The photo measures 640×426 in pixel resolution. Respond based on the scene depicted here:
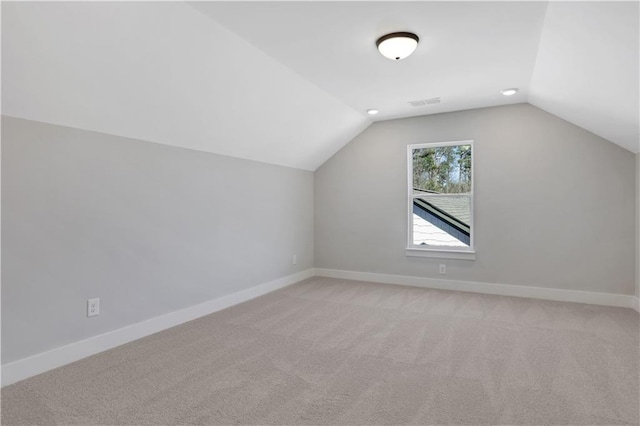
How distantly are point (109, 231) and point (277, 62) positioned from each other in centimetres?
202

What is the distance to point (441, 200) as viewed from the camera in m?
4.91

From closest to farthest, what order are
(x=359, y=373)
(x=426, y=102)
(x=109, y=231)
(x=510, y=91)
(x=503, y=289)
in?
(x=359, y=373) < (x=109, y=231) < (x=510, y=91) < (x=426, y=102) < (x=503, y=289)

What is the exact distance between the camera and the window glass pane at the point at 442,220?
4.76m

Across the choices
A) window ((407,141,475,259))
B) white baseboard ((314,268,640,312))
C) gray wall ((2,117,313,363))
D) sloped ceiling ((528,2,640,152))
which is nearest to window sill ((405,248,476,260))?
window ((407,141,475,259))

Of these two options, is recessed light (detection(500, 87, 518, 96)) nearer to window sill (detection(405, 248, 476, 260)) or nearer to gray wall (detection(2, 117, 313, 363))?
window sill (detection(405, 248, 476, 260))

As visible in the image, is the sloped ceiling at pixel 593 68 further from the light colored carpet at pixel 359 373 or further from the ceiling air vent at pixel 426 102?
the light colored carpet at pixel 359 373

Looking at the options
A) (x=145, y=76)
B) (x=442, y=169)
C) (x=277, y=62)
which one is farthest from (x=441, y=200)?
(x=145, y=76)

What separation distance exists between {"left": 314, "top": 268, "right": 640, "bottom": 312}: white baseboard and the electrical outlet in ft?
11.4

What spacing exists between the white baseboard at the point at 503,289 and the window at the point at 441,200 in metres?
0.38

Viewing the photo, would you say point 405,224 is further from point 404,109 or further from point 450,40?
point 450,40

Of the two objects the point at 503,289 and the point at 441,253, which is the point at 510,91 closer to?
the point at 441,253

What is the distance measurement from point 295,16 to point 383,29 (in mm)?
661

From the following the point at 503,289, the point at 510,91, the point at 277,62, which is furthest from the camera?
the point at 503,289

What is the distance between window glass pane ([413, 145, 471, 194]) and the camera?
15.6ft
